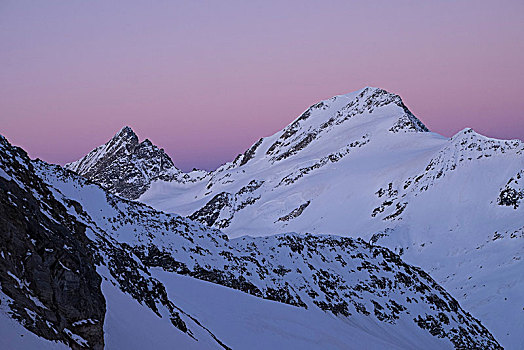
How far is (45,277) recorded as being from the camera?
11.3m

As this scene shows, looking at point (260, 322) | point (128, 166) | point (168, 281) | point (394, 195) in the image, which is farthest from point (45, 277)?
point (128, 166)

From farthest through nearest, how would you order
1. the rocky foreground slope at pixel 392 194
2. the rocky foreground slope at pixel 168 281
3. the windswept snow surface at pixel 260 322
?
the rocky foreground slope at pixel 392 194 → the windswept snow surface at pixel 260 322 → the rocky foreground slope at pixel 168 281

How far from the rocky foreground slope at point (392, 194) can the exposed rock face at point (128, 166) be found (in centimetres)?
721

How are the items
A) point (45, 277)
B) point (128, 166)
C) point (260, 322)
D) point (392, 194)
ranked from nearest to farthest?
point (45, 277) → point (260, 322) → point (392, 194) → point (128, 166)

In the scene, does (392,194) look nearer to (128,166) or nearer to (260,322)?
(260,322)

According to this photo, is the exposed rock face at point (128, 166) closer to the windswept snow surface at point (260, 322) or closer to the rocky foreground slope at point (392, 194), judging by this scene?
the rocky foreground slope at point (392, 194)

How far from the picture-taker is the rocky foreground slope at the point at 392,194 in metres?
66.2

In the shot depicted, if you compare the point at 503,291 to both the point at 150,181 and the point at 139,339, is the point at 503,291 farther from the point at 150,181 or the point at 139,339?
the point at 150,181

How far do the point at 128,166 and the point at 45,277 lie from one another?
523ft

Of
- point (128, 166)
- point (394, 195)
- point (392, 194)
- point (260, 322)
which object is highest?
point (128, 166)

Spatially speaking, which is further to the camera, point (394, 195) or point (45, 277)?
point (394, 195)

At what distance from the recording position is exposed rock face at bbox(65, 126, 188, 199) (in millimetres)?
162125

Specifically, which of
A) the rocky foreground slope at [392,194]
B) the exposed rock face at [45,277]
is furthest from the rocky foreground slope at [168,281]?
the rocky foreground slope at [392,194]

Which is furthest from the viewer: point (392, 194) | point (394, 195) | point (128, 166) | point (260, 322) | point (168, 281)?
point (128, 166)
